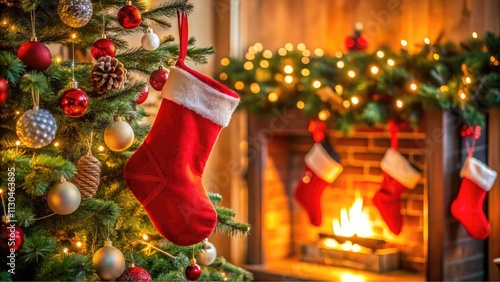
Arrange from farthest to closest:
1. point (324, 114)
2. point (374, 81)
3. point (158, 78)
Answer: point (324, 114) < point (374, 81) < point (158, 78)

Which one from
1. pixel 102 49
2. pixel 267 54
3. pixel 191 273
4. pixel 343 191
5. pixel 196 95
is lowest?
pixel 191 273

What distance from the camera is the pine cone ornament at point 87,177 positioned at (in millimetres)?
1849

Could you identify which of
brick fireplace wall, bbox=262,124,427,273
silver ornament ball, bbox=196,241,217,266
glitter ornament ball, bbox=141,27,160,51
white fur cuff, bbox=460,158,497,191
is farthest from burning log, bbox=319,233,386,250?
glitter ornament ball, bbox=141,27,160,51

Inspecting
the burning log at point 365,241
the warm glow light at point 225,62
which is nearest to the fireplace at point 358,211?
the burning log at point 365,241

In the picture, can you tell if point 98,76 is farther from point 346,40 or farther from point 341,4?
point 341,4

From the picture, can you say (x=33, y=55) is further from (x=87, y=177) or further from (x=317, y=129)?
(x=317, y=129)

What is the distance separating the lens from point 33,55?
1.72m

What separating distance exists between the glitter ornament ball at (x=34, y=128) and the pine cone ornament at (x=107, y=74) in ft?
0.64

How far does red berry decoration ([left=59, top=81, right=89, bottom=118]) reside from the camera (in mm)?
1752

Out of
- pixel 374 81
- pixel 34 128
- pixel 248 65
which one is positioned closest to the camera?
pixel 34 128

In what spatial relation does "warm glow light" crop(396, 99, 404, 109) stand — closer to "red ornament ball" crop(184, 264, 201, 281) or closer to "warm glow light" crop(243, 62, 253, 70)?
"warm glow light" crop(243, 62, 253, 70)

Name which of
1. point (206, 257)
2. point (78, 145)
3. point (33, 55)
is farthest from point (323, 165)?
point (33, 55)

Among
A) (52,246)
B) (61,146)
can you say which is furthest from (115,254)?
(61,146)

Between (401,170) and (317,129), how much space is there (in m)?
0.52
